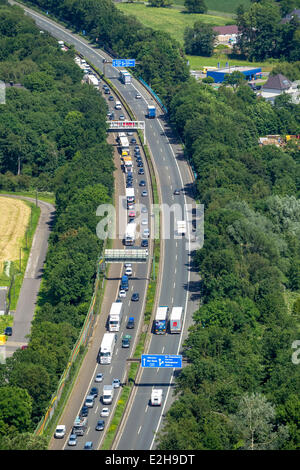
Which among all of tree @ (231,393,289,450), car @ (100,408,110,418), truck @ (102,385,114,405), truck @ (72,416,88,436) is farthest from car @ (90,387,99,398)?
tree @ (231,393,289,450)

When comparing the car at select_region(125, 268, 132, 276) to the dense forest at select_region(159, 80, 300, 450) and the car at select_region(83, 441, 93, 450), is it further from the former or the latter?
the car at select_region(83, 441, 93, 450)

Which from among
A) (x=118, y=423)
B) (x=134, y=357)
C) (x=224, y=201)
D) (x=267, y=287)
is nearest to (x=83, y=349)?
(x=134, y=357)

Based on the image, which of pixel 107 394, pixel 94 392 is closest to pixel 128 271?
pixel 94 392

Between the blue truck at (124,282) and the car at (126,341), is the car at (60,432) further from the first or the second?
the blue truck at (124,282)

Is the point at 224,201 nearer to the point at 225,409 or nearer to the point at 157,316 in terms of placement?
the point at 157,316

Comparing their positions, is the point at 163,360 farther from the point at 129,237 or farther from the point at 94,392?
the point at 129,237
